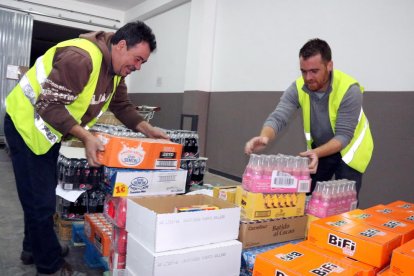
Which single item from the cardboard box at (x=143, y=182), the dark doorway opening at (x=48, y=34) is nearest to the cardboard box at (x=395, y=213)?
the cardboard box at (x=143, y=182)

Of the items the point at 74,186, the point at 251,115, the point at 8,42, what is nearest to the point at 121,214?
the point at 74,186

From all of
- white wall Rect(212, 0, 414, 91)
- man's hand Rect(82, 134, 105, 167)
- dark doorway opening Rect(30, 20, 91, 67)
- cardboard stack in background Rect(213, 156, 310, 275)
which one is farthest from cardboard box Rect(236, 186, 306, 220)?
dark doorway opening Rect(30, 20, 91, 67)

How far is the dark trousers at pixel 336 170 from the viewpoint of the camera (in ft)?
6.72

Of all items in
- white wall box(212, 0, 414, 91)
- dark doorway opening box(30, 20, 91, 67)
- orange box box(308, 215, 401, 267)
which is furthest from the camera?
dark doorway opening box(30, 20, 91, 67)

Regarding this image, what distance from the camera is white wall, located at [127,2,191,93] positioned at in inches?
262

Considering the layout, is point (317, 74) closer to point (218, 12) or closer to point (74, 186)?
point (74, 186)

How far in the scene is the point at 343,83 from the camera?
1952mm

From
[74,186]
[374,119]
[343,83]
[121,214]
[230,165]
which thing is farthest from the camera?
[230,165]

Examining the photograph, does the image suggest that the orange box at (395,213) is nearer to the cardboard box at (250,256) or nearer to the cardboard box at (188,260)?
the cardboard box at (250,256)

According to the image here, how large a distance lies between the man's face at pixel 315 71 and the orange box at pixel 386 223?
2.52ft

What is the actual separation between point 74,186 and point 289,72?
2.95m

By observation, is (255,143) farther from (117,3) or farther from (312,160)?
(117,3)

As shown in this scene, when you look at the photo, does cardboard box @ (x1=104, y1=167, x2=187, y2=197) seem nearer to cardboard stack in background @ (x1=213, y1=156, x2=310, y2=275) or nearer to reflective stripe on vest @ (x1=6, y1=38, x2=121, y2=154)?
reflective stripe on vest @ (x1=6, y1=38, x2=121, y2=154)

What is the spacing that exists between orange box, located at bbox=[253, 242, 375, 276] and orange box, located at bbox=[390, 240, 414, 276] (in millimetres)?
80
